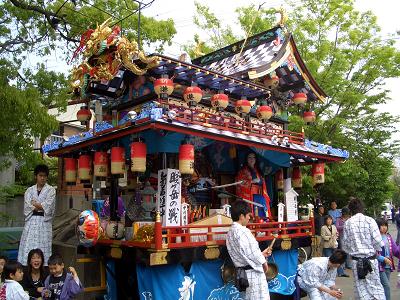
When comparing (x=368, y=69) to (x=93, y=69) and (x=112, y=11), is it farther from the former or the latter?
(x=93, y=69)

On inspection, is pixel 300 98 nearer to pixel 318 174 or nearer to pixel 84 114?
pixel 318 174

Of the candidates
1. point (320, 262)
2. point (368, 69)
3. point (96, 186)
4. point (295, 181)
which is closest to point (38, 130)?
point (96, 186)

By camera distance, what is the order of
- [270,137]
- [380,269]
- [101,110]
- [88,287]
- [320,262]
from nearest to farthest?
1. [320,262]
2. [380,269]
3. [88,287]
4. [270,137]
5. [101,110]

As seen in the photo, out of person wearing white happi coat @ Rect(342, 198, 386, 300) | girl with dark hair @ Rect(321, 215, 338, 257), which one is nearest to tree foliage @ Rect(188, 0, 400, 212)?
girl with dark hair @ Rect(321, 215, 338, 257)

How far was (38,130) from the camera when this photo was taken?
28.5ft

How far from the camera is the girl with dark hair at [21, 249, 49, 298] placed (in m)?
5.89

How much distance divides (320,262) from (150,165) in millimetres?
4325

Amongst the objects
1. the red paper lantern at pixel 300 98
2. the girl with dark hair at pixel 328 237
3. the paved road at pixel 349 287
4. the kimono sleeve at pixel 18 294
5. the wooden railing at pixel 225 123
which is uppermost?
the red paper lantern at pixel 300 98

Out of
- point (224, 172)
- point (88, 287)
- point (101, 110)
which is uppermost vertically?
point (101, 110)

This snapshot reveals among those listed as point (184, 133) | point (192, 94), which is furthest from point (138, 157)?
point (192, 94)

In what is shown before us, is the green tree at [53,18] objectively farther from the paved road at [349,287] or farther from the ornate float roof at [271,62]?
the paved road at [349,287]

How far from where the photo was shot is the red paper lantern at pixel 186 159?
7809mm

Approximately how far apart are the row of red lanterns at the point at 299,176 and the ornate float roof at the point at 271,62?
2329mm

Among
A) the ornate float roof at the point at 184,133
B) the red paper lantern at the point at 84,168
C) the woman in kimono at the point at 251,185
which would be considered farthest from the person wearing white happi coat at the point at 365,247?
the red paper lantern at the point at 84,168
